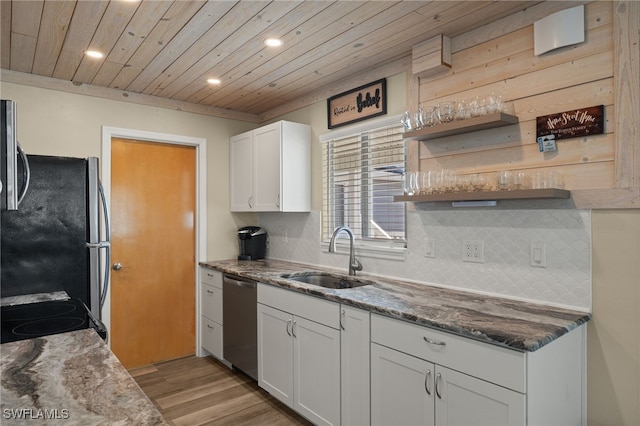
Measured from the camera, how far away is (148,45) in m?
2.53

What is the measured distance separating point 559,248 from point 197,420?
2.45m

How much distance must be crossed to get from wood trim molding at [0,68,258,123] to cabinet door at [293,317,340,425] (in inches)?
92.3

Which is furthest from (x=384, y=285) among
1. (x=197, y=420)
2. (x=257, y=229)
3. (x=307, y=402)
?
(x=257, y=229)

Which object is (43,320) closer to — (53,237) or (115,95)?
(53,237)

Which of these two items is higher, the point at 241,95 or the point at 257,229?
the point at 241,95

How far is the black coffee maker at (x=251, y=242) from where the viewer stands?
12.8 feet

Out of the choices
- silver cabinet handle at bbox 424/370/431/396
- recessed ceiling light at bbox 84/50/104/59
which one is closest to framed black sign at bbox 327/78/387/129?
recessed ceiling light at bbox 84/50/104/59

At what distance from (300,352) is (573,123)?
1996 millimetres

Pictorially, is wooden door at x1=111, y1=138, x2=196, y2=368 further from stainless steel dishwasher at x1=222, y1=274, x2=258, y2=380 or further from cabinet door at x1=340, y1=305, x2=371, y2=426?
cabinet door at x1=340, y1=305, x2=371, y2=426

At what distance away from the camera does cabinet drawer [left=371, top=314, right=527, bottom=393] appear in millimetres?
1512

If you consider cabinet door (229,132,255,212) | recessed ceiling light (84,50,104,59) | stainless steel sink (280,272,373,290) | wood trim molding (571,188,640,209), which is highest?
recessed ceiling light (84,50,104,59)

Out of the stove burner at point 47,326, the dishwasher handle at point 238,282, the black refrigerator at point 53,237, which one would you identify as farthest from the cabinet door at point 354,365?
the black refrigerator at point 53,237

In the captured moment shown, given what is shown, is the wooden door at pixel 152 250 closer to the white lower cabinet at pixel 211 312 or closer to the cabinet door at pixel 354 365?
the white lower cabinet at pixel 211 312

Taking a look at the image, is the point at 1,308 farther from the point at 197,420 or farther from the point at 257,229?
the point at 257,229
